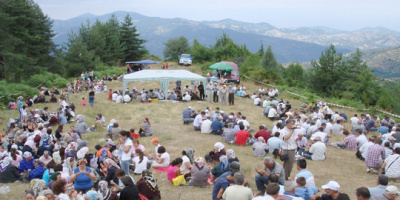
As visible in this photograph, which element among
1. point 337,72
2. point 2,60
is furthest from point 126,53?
point 337,72

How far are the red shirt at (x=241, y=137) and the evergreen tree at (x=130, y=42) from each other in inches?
1445

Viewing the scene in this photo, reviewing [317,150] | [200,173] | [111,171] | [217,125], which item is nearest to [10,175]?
[111,171]

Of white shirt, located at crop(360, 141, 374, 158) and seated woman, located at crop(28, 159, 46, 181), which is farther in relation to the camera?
white shirt, located at crop(360, 141, 374, 158)

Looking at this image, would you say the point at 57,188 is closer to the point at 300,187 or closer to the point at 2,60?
the point at 300,187

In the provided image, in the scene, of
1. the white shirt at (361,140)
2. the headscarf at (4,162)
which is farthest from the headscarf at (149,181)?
the white shirt at (361,140)

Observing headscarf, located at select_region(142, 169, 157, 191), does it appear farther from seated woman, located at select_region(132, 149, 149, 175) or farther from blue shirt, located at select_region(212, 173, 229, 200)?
seated woman, located at select_region(132, 149, 149, 175)

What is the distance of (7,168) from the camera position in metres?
8.40

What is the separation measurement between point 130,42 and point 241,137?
3835 centimetres

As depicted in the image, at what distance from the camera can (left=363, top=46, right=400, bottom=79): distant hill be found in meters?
154

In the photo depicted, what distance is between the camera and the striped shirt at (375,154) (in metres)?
8.98

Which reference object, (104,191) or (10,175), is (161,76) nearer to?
(10,175)

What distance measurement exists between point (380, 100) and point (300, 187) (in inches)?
1426

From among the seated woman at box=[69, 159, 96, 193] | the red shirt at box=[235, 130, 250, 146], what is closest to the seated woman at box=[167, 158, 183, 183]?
the seated woman at box=[69, 159, 96, 193]

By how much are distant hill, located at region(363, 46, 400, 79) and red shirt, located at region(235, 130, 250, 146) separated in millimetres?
164114
